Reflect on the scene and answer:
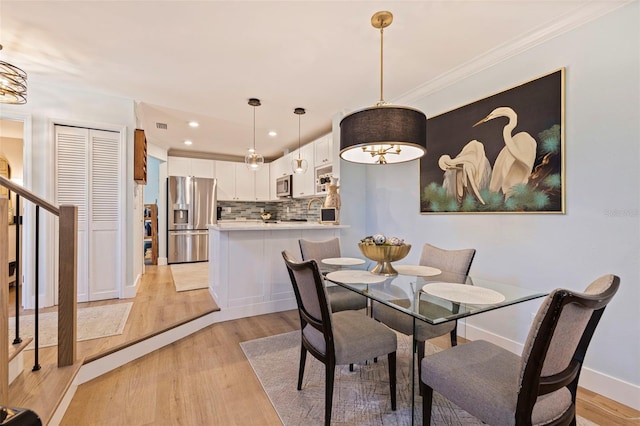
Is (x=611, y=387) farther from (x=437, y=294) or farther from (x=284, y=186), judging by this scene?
(x=284, y=186)

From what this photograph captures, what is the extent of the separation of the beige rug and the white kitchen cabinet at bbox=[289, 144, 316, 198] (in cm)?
211

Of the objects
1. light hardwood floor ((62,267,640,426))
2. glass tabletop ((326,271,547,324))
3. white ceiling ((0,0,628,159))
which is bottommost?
light hardwood floor ((62,267,640,426))

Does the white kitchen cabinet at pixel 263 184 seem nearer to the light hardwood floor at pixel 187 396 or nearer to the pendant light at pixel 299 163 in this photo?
the pendant light at pixel 299 163

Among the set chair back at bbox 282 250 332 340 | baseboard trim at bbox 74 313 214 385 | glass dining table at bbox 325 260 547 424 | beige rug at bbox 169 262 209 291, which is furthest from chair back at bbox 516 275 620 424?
beige rug at bbox 169 262 209 291

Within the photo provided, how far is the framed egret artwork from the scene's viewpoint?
210 centimetres

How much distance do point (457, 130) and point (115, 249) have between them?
4005 mm

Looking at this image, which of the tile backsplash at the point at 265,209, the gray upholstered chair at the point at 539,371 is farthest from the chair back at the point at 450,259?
the tile backsplash at the point at 265,209

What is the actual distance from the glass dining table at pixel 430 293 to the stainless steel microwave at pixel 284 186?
3.51 metres

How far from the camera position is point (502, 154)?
239 cm

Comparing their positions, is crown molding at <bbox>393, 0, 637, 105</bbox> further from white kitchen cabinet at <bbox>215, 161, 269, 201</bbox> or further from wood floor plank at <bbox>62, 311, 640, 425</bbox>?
white kitchen cabinet at <bbox>215, 161, 269, 201</bbox>

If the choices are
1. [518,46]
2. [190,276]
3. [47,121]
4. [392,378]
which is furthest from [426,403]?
[47,121]

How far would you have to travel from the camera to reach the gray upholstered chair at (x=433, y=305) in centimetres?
173

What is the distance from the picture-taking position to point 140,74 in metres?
2.79

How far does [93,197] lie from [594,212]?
465cm
